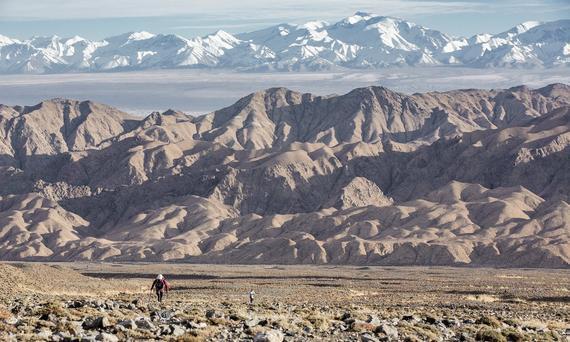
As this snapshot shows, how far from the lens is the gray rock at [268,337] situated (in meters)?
30.2

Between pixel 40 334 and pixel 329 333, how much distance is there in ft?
28.6

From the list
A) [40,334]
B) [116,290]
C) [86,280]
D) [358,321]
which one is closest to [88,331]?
[40,334]

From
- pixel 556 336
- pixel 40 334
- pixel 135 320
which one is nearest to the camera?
pixel 40 334

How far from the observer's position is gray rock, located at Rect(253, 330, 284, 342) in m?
30.2

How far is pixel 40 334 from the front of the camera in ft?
97.1

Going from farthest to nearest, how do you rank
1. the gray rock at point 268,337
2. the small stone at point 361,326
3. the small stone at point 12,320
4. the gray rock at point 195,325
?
1. the small stone at point 361,326
2. the gray rock at point 195,325
3. the small stone at point 12,320
4. the gray rock at point 268,337

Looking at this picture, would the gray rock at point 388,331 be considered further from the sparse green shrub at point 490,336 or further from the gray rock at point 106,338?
the gray rock at point 106,338

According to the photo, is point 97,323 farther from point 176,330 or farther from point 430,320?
point 430,320

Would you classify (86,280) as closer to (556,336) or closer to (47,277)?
(47,277)

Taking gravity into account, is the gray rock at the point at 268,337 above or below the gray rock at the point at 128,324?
below

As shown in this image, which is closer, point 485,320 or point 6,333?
point 6,333

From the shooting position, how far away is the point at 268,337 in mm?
30312

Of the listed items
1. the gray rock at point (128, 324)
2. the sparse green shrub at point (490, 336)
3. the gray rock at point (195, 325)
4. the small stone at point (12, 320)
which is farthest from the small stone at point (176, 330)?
the sparse green shrub at point (490, 336)

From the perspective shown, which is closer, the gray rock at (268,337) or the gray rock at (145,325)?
the gray rock at (268,337)
